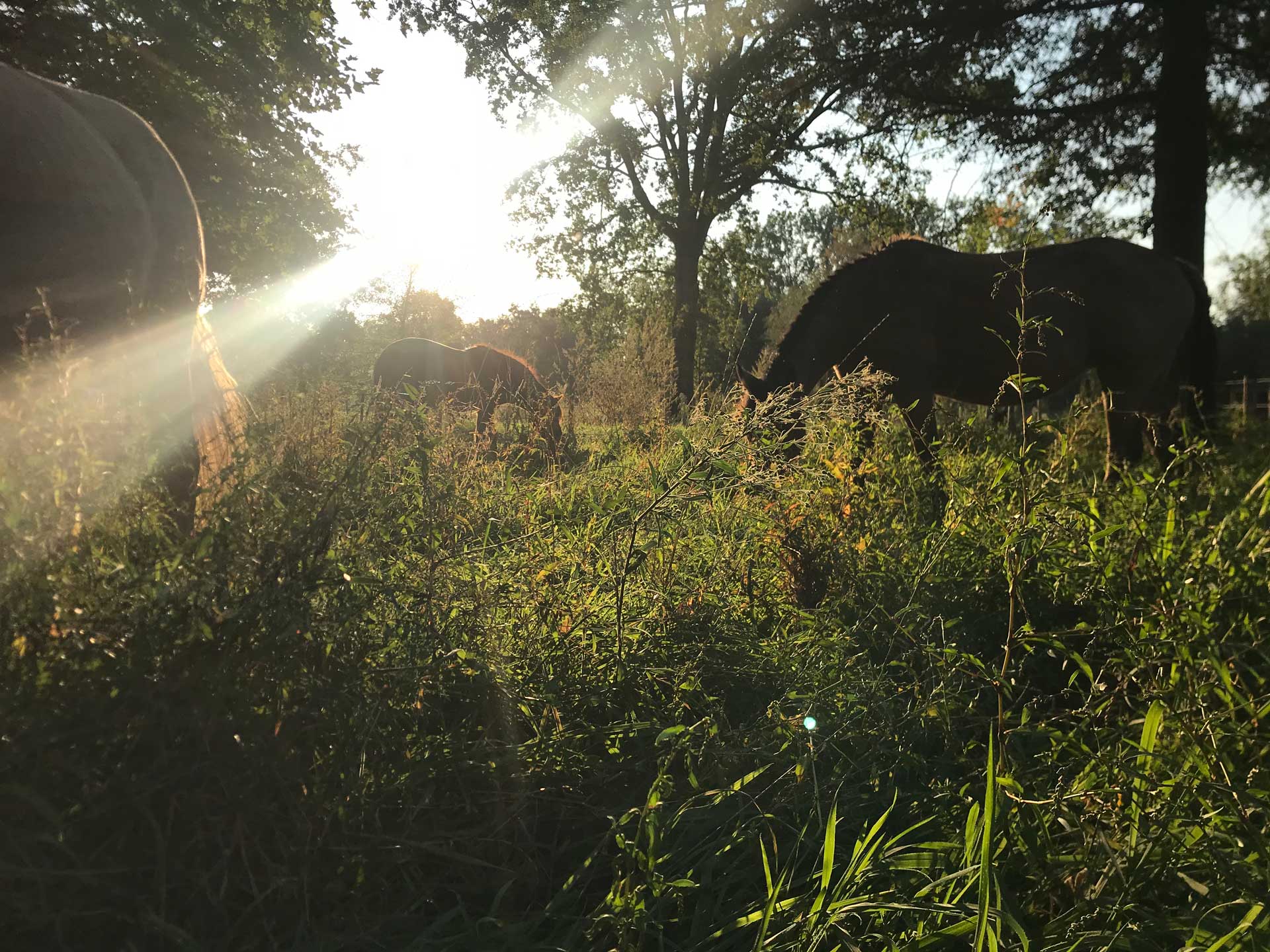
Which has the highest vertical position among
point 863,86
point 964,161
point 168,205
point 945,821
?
point 863,86

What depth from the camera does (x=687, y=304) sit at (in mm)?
16031

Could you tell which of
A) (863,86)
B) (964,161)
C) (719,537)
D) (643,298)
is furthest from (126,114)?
(643,298)

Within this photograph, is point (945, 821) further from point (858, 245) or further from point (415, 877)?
point (858, 245)

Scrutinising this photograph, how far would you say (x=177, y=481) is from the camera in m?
1.60

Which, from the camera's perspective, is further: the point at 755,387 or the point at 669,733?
the point at 755,387

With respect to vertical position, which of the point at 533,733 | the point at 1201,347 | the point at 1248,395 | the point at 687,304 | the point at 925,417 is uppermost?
the point at 687,304

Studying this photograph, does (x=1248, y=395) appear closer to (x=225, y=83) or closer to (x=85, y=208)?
(x=85, y=208)

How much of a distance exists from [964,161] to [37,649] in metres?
9.91

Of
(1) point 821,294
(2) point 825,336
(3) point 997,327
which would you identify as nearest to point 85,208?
(2) point 825,336

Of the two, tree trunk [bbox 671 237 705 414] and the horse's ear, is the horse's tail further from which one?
tree trunk [bbox 671 237 705 414]

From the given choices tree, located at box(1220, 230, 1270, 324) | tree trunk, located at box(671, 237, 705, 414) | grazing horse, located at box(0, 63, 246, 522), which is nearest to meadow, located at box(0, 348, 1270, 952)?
grazing horse, located at box(0, 63, 246, 522)

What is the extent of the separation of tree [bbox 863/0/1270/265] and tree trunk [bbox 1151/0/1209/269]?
0.01m

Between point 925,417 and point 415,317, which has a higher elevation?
point 415,317

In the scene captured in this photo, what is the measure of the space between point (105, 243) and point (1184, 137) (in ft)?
29.4
